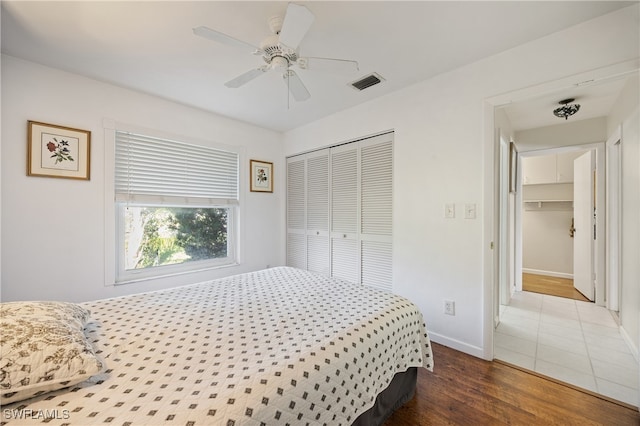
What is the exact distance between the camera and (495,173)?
2.32 meters

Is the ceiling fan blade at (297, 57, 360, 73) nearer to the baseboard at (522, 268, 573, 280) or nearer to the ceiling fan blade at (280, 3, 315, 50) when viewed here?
the ceiling fan blade at (280, 3, 315, 50)

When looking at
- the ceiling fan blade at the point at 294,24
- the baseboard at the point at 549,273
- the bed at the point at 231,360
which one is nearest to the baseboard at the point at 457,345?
the bed at the point at 231,360

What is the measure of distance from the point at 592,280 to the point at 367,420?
13.1 feet

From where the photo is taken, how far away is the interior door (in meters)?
3.49

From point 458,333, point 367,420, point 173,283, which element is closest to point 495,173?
point 458,333

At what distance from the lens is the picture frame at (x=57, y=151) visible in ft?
7.14

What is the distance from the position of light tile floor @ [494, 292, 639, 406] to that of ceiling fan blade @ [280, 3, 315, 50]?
2.82 meters

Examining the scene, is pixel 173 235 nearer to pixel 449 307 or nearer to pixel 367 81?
pixel 367 81

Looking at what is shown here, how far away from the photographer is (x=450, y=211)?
2365 mm

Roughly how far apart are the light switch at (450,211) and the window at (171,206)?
253cm

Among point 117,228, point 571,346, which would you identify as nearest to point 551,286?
point 571,346

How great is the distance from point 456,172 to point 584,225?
289 cm

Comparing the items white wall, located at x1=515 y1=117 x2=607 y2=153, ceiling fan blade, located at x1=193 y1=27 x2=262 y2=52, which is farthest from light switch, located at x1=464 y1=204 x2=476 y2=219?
white wall, located at x1=515 y1=117 x2=607 y2=153

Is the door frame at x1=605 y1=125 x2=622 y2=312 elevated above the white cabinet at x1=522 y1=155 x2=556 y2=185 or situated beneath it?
situated beneath
